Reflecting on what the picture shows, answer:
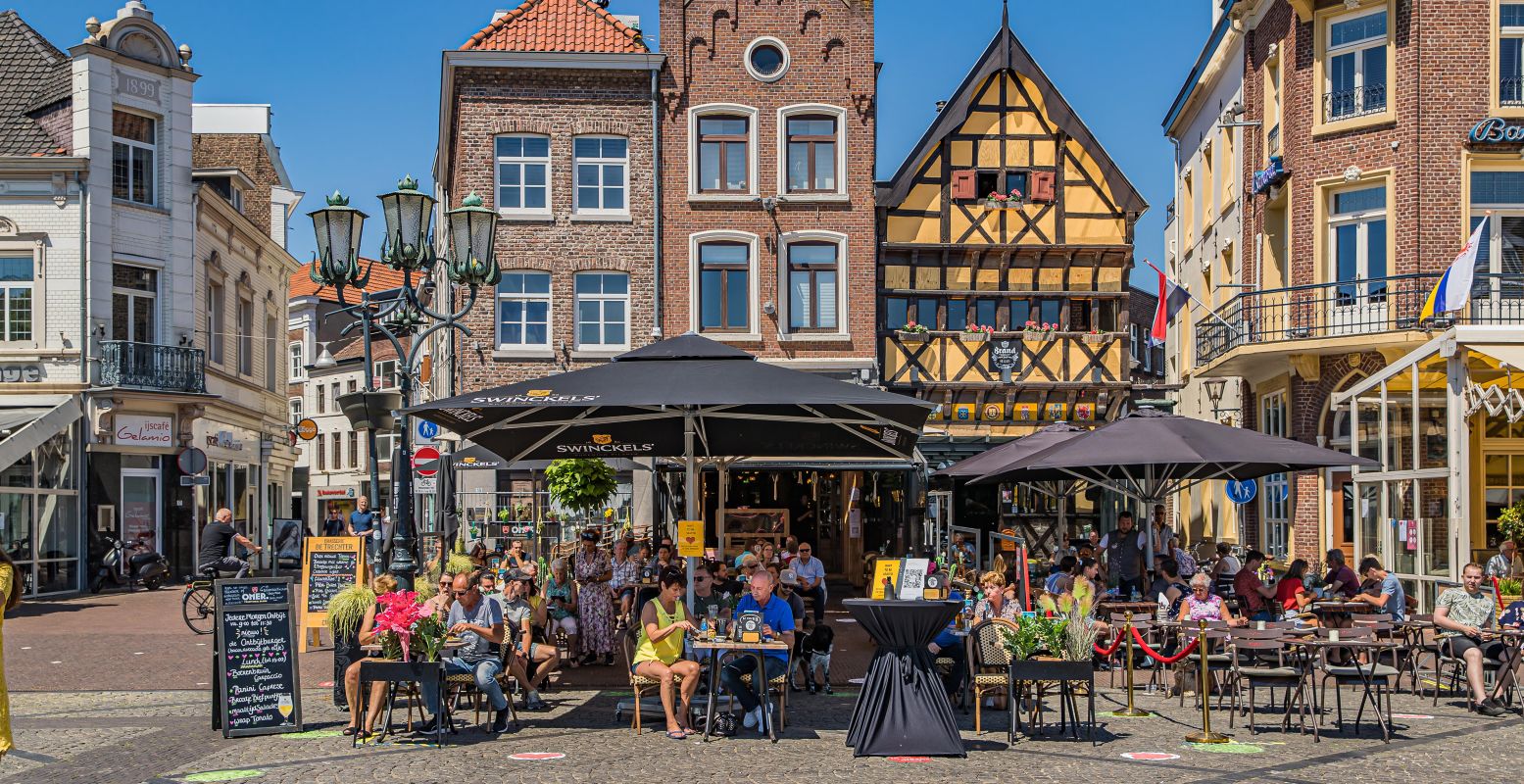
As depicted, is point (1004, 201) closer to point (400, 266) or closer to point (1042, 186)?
point (1042, 186)

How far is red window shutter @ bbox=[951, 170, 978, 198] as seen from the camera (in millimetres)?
30359

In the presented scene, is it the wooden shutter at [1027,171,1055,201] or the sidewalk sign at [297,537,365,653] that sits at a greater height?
the wooden shutter at [1027,171,1055,201]

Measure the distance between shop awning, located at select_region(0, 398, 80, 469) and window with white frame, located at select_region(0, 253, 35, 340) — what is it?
1.38 meters

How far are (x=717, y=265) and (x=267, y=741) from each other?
18.9 m

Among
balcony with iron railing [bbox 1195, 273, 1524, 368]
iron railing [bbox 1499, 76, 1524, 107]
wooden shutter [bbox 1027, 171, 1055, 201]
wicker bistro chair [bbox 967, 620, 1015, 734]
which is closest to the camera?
wicker bistro chair [bbox 967, 620, 1015, 734]

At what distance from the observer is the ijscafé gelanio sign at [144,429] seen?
94.0ft

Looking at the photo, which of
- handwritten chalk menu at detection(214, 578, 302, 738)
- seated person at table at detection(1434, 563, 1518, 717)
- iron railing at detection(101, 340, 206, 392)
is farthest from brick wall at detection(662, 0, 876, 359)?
handwritten chalk menu at detection(214, 578, 302, 738)

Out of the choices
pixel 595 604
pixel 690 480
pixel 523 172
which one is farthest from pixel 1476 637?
pixel 523 172

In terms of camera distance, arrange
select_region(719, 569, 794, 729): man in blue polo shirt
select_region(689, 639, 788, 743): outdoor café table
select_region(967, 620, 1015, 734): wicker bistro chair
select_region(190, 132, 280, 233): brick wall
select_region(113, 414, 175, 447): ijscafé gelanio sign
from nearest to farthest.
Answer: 1. select_region(689, 639, 788, 743): outdoor café table
2. select_region(719, 569, 794, 729): man in blue polo shirt
3. select_region(967, 620, 1015, 734): wicker bistro chair
4. select_region(113, 414, 175, 447): ijscafé gelanio sign
5. select_region(190, 132, 280, 233): brick wall

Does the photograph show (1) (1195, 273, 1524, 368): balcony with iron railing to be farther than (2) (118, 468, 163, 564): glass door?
No

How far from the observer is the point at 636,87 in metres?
29.1

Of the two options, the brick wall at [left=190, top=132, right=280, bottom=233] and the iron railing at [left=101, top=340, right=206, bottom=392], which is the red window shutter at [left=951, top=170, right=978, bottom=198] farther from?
the brick wall at [left=190, top=132, right=280, bottom=233]

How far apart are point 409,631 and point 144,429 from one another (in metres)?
20.5

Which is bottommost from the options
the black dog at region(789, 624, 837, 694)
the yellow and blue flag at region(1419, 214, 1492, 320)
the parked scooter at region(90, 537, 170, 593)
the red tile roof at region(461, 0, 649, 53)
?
the parked scooter at region(90, 537, 170, 593)
